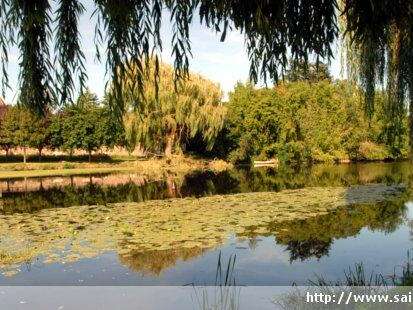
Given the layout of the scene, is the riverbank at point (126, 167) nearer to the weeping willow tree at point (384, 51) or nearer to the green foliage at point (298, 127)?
the green foliage at point (298, 127)

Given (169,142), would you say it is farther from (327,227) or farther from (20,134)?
(327,227)

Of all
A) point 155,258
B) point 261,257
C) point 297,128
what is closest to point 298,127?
point 297,128

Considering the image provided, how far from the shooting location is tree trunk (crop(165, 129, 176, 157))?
115 feet

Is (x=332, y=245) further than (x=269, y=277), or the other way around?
(x=332, y=245)

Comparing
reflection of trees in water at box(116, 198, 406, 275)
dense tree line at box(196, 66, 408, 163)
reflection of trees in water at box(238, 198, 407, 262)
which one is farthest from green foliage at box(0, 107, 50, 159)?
reflection of trees in water at box(116, 198, 406, 275)

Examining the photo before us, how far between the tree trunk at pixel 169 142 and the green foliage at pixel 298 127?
7759 mm

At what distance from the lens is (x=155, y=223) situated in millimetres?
11914

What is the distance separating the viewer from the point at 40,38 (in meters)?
2.47

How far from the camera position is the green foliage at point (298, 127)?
140 feet

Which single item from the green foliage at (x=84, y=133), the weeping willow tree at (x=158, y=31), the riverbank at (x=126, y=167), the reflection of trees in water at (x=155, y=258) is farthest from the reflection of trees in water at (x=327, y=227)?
the green foliage at (x=84, y=133)

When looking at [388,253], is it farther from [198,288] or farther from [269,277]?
[198,288]

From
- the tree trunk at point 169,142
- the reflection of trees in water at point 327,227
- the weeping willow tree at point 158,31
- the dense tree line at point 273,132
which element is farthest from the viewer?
the dense tree line at point 273,132

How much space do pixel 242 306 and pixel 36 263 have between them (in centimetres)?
424

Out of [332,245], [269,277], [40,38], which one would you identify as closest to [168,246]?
[269,277]
